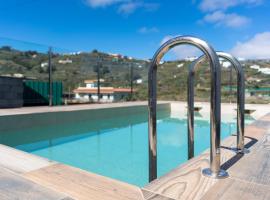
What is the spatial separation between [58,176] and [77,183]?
0.22m

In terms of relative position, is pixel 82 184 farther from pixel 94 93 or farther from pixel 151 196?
pixel 94 93

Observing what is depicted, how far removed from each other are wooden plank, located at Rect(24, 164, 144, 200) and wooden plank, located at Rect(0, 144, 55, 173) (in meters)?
0.12

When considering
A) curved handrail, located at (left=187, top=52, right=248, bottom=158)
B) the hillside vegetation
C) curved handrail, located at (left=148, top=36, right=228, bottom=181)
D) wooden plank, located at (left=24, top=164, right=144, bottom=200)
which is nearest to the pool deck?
wooden plank, located at (left=24, top=164, right=144, bottom=200)

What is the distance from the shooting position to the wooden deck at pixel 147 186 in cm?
130

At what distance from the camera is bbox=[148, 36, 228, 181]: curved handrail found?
1.38 meters

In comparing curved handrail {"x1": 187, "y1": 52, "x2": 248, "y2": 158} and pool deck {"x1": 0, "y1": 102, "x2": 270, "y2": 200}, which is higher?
curved handrail {"x1": 187, "y1": 52, "x2": 248, "y2": 158}

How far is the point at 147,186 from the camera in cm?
138

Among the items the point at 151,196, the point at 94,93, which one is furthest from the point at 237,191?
the point at 94,93

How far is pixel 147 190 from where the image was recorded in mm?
1329

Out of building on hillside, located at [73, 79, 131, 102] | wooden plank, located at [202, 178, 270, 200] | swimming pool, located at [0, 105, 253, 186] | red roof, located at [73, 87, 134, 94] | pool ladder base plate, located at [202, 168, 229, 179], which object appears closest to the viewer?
wooden plank, located at [202, 178, 270, 200]

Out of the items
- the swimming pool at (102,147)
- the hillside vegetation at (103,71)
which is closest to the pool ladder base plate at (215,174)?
the swimming pool at (102,147)

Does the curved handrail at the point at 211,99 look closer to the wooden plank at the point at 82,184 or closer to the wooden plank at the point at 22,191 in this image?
the wooden plank at the point at 82,184

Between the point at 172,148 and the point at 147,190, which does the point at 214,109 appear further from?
the point at 172,148

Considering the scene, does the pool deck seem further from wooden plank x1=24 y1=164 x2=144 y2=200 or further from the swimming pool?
the swimming pool
